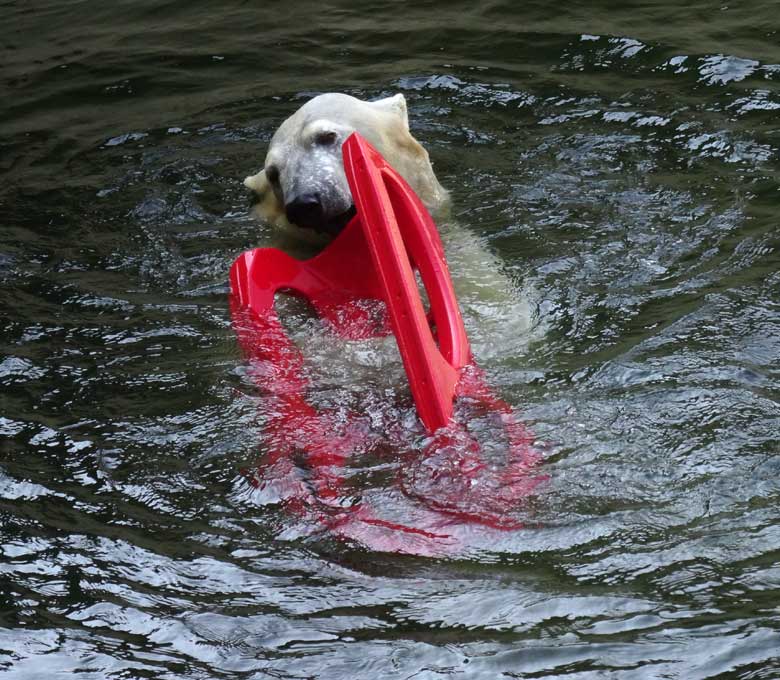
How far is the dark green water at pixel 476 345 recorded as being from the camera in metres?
2.50

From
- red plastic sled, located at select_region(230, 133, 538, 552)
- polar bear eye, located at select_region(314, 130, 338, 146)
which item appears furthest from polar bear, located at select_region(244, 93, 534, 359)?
red plastic sled, located at select_region(230, 133, 538, 552)

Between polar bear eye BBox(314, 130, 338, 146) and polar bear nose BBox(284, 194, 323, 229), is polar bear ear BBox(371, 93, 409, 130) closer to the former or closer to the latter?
polar bear eye BBox(314, 130, 338, 146)

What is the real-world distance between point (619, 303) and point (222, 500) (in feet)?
5.67

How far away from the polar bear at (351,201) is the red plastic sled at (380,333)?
0.19 metres

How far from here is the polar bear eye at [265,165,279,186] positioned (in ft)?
15.3

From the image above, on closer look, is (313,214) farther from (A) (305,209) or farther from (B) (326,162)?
(B) (326,162)

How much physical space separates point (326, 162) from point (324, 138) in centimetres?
14

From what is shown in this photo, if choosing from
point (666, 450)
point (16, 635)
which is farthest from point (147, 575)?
point (666, 450)

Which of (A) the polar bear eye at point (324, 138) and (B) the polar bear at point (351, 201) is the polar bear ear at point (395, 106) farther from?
(A) the polar bear eye at point (324, 138)

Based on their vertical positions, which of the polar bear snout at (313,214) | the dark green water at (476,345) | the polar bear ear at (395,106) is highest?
the polar bear ear at (395,106)

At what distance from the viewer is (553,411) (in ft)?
11.1

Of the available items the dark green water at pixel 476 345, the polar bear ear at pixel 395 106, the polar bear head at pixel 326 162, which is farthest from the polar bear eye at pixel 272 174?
the polar bear ear at pixel 395 106

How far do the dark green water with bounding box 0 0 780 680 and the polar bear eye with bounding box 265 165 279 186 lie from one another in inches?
14.9

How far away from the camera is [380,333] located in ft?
13.1
